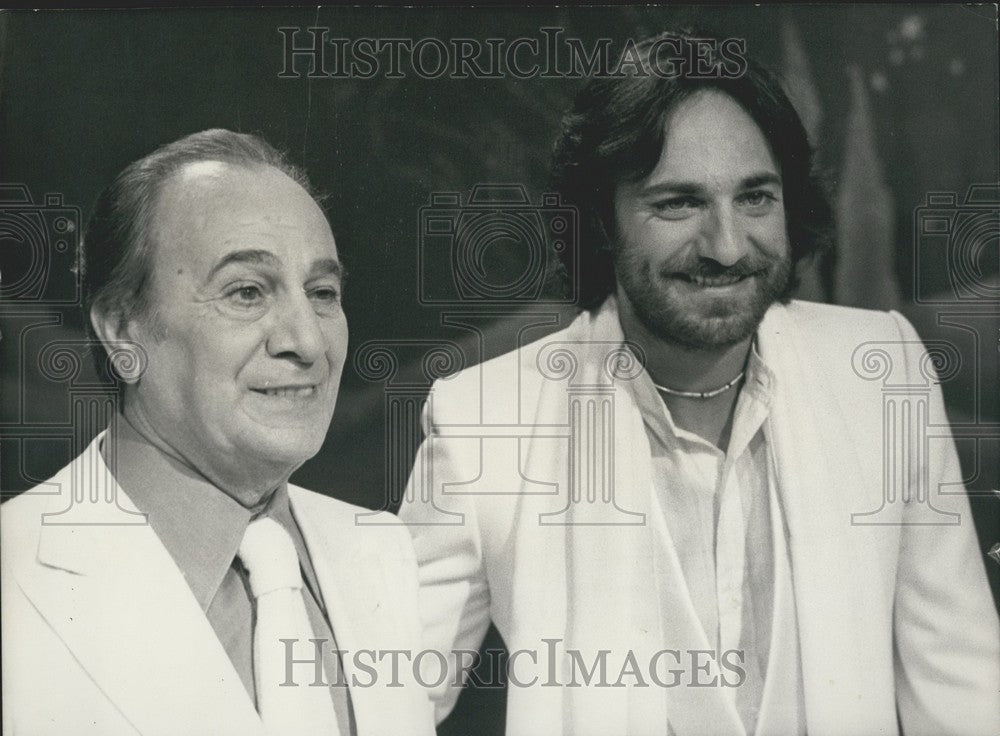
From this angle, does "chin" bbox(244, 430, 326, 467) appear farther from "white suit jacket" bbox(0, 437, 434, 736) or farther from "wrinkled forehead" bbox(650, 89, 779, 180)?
"wrinkled forehead" bbox(650, 89, 779, 180)

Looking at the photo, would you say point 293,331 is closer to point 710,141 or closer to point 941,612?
point 710,141

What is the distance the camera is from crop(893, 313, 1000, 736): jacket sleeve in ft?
10.6

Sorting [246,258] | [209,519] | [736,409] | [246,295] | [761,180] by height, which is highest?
[761,180]

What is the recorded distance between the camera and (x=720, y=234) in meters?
3.17

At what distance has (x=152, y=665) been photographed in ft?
10.3

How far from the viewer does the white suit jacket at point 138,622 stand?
122 inches

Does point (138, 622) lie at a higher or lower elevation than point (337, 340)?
lower

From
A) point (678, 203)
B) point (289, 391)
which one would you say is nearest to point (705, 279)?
point (678, 203)

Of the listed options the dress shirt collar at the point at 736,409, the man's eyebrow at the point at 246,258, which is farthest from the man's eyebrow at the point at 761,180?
the man's eyebrow at the point at 246,258

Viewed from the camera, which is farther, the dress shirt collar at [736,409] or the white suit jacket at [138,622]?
the dress shirt collar at [736,409]

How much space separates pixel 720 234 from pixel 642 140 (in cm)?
34

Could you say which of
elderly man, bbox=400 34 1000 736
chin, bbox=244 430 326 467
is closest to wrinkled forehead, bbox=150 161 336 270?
chin, bbox=244 430 326 467

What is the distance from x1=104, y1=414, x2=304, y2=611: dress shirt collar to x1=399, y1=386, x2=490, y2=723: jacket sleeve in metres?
0.35

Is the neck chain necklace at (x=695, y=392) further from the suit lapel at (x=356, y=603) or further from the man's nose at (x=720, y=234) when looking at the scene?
the suit lapel at (x=356, y=603)
